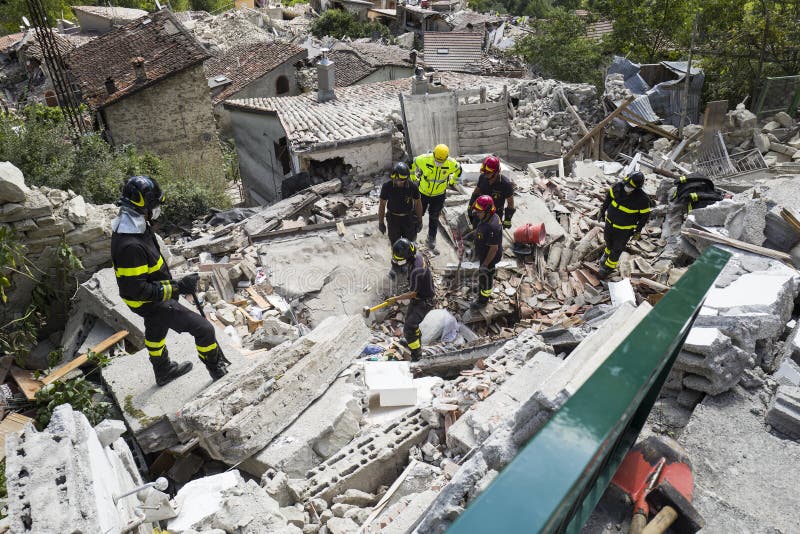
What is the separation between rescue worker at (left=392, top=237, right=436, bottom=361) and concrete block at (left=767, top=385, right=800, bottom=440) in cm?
409

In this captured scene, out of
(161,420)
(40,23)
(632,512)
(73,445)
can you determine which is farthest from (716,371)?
(40,23)

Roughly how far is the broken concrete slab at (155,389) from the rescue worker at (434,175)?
405 centimetres

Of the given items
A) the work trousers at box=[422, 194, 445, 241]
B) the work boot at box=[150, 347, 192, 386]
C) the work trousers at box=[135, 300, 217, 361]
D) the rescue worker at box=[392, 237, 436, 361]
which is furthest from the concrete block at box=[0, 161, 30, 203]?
the work trousers at box=[422, 194, 445, 241]

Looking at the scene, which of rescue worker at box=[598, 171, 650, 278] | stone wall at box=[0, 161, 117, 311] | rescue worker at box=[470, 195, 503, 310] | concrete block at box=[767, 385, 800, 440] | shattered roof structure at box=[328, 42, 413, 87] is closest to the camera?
concrete block at box=[767, 385, 800, 440]

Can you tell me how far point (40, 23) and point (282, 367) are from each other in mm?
13032

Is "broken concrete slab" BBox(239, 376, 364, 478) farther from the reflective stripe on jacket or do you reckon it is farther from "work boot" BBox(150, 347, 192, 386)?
the reflective stripe on jacket

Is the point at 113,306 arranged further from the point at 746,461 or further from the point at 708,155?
A: the point at 708,155

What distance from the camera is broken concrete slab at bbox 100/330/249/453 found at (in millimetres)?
4578

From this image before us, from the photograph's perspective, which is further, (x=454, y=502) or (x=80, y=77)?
(x=80, y=77)

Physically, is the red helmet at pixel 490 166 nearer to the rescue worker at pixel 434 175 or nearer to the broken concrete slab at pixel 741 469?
the rescue worker at pixel 434 175

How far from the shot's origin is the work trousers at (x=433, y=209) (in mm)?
8348

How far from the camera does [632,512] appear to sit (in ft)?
5.92

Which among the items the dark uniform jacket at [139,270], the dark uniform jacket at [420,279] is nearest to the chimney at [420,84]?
the dark uniform jacket at [420,279]

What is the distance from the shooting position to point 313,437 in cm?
428
